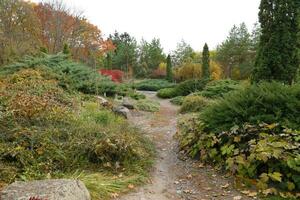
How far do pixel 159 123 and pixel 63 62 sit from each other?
19.7 ft

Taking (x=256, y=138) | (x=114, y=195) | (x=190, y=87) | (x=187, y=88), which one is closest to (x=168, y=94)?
(x=187, y=88)

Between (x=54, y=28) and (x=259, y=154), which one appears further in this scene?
(x=54, y=28)

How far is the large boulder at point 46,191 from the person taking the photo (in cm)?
322

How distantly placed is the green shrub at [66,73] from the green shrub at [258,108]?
6442 mm

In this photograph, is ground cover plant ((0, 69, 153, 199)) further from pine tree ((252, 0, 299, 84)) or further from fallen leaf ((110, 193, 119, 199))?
pine tree ((252, 0, 299, 84))

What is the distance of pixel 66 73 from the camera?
12828 millimetres

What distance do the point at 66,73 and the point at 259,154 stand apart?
971 cm

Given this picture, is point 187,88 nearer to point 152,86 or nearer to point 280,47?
point 152,86

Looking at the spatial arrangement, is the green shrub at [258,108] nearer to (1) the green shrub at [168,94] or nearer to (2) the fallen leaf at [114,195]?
(2) the fallen leaf at [114,195]

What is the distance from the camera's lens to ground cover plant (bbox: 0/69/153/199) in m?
4.61

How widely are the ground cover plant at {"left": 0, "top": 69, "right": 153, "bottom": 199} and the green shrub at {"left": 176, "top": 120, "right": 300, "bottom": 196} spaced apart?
126cm

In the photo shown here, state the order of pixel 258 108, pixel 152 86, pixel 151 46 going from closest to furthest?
pixel 258 108
pixel 152 86
pixel 151 46

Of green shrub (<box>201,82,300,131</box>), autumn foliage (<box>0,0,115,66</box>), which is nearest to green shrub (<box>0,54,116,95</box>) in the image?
autumn foliage (<box>0,0,115,66</box>)

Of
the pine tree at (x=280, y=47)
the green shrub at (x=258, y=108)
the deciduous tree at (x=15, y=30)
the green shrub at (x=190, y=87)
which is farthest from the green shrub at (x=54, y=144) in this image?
the green shrub at (x=190, y=87)
